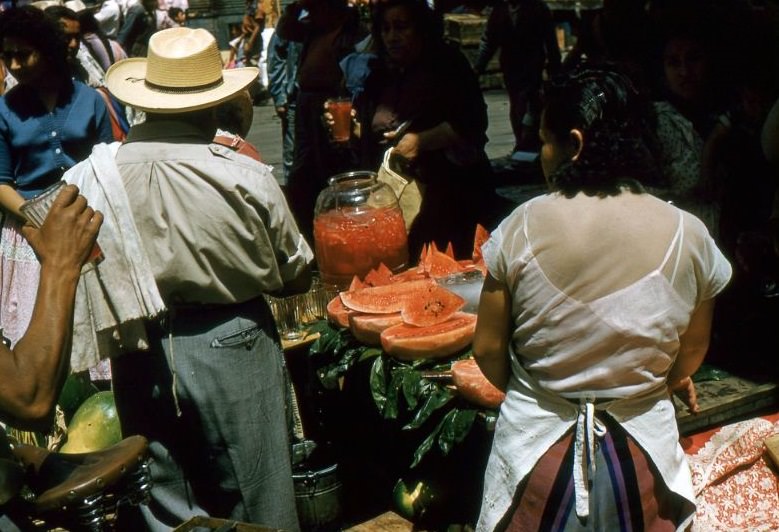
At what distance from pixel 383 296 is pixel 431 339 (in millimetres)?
520

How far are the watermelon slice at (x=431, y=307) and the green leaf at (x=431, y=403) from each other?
1.25 feet

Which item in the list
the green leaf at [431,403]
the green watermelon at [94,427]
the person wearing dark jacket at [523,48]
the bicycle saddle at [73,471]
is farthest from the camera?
the person wearing dark jacket at [523,48]

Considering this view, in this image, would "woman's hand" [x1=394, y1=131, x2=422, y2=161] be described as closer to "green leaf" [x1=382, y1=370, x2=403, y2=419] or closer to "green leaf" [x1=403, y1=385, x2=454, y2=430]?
"green leaf" [x1=382, y1=370, x2=403, y2=419]

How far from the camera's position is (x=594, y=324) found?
2279 mm

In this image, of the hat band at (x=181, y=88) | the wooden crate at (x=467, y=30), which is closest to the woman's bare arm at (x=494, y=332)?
the hat band at (x=181, y=88)

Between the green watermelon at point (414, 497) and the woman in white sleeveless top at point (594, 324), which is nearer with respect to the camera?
the woman in white sleeveless top at point (594, 324)

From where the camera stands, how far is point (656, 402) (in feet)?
7.98

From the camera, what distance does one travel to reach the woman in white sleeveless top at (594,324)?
2.25 metres

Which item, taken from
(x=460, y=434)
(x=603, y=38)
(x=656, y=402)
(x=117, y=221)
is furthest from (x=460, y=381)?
(x=603, y=38)

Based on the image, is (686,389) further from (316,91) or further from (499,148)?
(499,148)

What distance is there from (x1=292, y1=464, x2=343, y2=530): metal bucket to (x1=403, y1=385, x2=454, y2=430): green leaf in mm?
591

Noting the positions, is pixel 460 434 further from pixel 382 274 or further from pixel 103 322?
pixel 103 322

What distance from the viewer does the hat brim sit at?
3.31 m

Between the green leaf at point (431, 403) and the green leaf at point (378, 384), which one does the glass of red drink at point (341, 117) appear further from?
the green leaf at point (431, 403)
